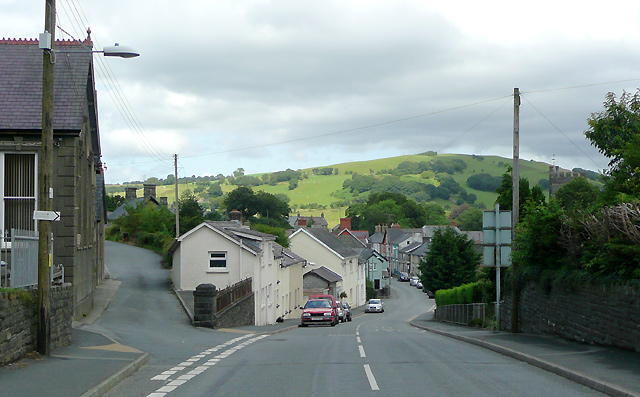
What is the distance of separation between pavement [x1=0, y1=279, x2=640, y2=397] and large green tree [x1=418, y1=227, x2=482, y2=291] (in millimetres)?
39579

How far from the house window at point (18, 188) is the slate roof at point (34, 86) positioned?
1.24 meters

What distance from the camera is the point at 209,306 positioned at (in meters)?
26.2

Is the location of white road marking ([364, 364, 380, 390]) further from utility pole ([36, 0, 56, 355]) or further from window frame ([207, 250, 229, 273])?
window frame ([207, 250, 229, 273])

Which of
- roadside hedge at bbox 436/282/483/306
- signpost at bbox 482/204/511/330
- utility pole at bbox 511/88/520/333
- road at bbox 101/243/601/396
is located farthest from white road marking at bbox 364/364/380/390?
roadside hedge at bbox 436/282/483/306

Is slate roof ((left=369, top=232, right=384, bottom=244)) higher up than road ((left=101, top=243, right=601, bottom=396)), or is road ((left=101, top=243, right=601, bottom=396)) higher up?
road ((left=101, top=243, right=601, bottom=396))

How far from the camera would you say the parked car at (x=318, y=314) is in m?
37.9

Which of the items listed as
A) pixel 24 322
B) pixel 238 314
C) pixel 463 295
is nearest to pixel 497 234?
pixel 238 314

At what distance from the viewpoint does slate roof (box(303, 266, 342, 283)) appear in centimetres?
6294

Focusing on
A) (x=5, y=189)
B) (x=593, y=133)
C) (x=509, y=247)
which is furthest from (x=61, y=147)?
(x=593, y=133)

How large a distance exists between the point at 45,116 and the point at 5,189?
31.1ft

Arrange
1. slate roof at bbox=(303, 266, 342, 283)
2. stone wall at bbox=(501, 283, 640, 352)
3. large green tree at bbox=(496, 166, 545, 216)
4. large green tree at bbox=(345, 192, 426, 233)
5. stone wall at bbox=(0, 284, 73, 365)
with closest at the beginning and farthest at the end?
stone wall at bbox=(0, 284, 73, 365) < stone wall at bbox=(501, 283, 640, 352) < large green tree at bbox=(496, 166, 545, 216) < slate roof at bbox=(303, 266, 342, 283) < large green tree at bbox=(345, 192, 426, 233)

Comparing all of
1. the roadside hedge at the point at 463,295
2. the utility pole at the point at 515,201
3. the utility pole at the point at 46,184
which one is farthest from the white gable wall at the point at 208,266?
the utility pole at the point at 46,184

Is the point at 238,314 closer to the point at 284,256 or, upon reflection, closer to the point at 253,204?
the point at 284,256

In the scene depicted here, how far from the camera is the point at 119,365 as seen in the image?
13.0 metres
